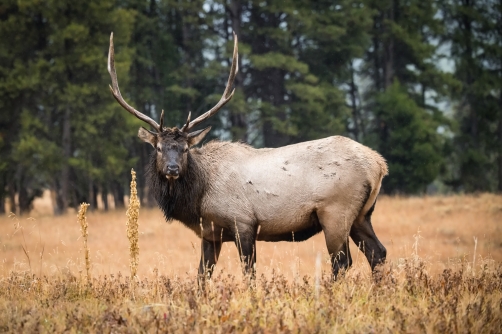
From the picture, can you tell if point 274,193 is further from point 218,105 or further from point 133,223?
point 133,223

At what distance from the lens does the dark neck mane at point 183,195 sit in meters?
6.83

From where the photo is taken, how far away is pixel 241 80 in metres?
23.9

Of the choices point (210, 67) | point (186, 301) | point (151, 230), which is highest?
point (210, 67)

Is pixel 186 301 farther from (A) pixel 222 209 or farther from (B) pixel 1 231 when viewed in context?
(B) pixel 1 231

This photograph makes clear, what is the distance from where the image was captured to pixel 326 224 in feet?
21.8

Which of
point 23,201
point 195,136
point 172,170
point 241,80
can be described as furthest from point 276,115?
point 172,170

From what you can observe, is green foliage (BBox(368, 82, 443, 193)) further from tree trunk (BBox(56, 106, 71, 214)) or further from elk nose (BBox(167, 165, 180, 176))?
elk nose (BBox(167, 165, 180, 176))

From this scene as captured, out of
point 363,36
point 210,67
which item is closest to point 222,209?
point 210,67

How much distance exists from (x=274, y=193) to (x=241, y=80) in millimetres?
17520

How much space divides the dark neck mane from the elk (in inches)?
0.5

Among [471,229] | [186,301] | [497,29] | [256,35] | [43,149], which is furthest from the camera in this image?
[497,29]

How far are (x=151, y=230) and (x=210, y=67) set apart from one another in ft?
29.8

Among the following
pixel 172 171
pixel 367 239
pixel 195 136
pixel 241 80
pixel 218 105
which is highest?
pixel 241 80

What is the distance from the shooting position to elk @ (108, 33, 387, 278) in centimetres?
667
